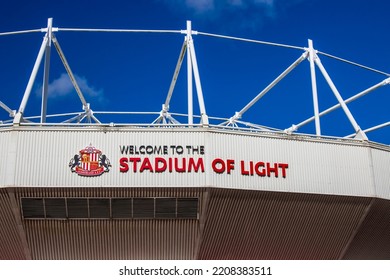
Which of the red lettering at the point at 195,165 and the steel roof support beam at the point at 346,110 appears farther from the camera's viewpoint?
the steel roof support beam at the point at 346,110

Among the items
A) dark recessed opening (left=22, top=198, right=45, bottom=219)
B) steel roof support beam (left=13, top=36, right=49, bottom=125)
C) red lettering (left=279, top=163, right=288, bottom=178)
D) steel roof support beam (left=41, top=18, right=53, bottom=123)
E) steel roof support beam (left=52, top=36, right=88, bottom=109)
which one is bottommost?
dark recessed opening (left=22, top=198, right=45, bottom=219)

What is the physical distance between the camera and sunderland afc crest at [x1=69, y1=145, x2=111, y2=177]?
105 ft

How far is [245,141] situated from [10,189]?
14.8 metres

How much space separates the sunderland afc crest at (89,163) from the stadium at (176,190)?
0.21ft

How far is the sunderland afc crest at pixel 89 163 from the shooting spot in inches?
1262

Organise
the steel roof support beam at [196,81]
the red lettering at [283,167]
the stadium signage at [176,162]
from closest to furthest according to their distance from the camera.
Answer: the stadium signage at [176,162] < the red lettering at [283,167] < the steel roof support beam at [196,81]

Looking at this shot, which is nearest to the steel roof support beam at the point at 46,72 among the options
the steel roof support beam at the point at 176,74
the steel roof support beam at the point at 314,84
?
the steel roof support beam at the point at 176,74

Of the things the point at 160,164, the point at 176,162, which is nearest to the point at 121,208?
the point at 160,164

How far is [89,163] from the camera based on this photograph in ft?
106

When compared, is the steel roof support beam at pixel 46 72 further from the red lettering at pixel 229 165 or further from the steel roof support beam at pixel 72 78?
A: the red lettering at pixel 229 165

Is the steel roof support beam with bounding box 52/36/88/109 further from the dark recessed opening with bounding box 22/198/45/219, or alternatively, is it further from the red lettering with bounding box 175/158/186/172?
the red lettering with bounding box 175/158/186/172

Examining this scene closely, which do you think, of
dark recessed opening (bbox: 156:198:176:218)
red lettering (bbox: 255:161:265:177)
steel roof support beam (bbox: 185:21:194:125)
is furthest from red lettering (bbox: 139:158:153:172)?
red lettering (bbox: 255:161:265:177)

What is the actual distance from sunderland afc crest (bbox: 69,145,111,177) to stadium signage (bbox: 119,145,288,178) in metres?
1.10

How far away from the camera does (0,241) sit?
33.7 metres
